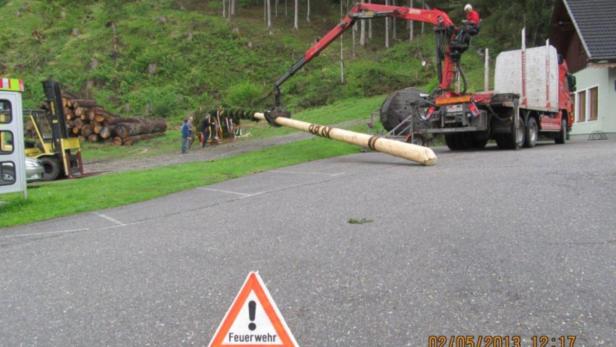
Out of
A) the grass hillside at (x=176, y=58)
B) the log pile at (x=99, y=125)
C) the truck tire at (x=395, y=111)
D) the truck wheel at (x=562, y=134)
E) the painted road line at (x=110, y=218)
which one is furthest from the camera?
the grass hillside at (x=176, y=58)

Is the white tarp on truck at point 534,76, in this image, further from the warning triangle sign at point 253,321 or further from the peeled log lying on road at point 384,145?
the warning triangle sign at point 253,321

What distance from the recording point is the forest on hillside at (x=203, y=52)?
1549 inches

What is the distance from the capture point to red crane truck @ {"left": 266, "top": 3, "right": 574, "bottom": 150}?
16.4 meters

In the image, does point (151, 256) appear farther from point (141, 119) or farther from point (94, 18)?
point (94, 18)

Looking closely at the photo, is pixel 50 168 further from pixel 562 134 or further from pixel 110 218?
pixel 562 134

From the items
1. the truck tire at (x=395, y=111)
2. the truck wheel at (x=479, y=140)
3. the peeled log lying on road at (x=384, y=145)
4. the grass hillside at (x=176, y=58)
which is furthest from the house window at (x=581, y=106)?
the peeled log lying on road at (x=384, y=145)

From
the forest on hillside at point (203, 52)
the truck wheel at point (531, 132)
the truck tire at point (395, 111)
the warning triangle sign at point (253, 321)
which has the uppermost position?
the forest on hillside at point (203, 52)

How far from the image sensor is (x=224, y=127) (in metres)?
27.1

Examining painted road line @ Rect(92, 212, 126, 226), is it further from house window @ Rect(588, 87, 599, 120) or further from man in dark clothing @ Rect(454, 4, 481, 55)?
house window @ Rect(588, 87, 599, 120)

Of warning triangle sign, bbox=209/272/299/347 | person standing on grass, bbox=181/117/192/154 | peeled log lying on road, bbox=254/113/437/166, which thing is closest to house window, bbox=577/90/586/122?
peeled log lying on road, bbox=254/113/437/166

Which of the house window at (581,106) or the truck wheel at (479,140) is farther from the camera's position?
the house window at (581,106)

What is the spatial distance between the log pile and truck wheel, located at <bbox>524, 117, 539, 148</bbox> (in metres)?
18.7

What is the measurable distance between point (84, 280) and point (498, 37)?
46323 millimetres

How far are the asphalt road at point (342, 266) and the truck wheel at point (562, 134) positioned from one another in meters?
10.9
